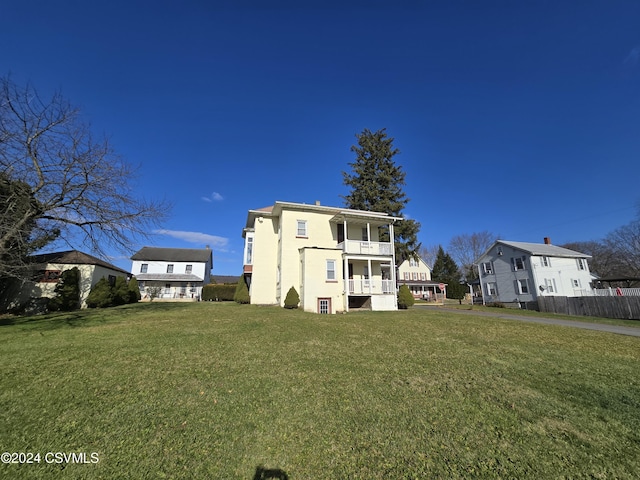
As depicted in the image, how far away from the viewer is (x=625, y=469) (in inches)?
109

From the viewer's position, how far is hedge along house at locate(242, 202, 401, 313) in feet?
57.8

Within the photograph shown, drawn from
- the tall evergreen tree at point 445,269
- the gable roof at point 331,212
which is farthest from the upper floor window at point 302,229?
the tall evergreen tree at point 445,269

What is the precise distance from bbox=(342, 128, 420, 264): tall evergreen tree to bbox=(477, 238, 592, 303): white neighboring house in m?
11.2

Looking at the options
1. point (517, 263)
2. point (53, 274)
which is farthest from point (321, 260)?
point (517, 263)

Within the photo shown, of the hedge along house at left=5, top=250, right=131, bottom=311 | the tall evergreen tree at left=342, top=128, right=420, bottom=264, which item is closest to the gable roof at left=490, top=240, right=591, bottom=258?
the tall evergreen tree at left=342, top=128, right=420, bottom=264

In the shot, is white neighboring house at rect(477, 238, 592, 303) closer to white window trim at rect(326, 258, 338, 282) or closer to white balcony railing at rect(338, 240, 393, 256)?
white balcony railing at rect(338, 240, 393, 256)

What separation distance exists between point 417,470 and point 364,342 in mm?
5452

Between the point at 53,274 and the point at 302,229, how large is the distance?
1878cm

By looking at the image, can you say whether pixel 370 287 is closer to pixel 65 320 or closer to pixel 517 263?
pixel 65 320

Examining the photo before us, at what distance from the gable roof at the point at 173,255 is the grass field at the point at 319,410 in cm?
3117

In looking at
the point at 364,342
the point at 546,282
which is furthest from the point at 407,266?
the point at 364,342

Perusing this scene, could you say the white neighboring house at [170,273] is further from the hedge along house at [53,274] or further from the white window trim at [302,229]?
the white window trim at [302,229]

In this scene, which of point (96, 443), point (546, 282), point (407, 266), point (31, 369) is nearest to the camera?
point (96, 443)

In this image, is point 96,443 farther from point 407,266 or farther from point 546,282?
point 407,266
